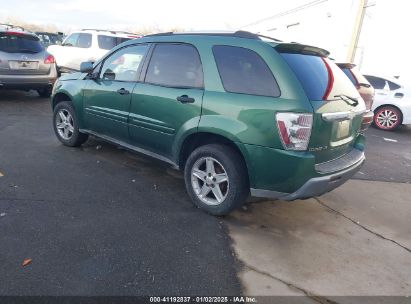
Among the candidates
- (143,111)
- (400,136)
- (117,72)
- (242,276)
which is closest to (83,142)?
(117,72)

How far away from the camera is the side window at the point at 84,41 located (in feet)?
41.1

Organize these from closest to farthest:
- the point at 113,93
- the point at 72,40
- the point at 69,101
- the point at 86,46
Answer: the point at 113,93 < the point at 69,101 < the point at 86,46 < the point at 72,40

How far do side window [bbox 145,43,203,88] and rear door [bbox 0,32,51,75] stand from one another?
5480 millimetres

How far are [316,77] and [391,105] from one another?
759 centimetres

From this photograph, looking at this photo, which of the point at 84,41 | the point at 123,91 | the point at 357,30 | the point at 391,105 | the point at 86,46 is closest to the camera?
the point at 123,91

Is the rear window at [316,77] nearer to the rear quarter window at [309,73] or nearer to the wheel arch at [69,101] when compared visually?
the rear quarter window at [309,73]

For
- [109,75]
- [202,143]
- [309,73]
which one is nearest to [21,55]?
[109,75]

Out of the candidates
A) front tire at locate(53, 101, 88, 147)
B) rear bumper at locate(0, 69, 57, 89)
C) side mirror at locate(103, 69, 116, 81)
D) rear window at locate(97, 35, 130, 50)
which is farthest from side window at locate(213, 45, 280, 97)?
rear window at locate(97, 35, 130, 50)

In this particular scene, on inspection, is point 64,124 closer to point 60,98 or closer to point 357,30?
point 60,98

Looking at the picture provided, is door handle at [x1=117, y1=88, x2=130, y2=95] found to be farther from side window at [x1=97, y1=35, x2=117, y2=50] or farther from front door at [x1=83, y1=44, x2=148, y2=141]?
side window at [x1=97, y1=35, x2=117, y2=50]

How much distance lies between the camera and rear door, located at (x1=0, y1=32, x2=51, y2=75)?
814cm

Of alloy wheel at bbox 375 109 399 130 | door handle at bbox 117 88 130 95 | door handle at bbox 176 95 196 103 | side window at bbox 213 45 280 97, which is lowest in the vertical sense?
alloy wheel at bbox 375 109 399 130

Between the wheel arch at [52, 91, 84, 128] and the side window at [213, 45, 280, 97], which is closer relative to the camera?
the side window at [213, 45, 280, 97]

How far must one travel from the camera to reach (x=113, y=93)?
4.63 m
